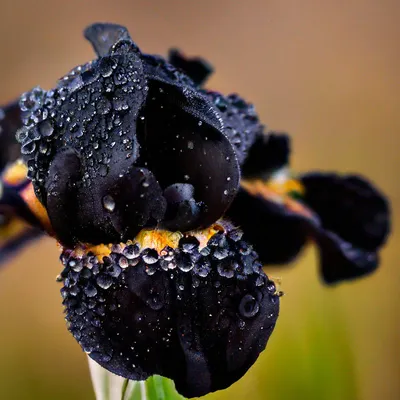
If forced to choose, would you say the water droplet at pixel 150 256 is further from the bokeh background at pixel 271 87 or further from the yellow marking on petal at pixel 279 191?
the bokeh background at pixel 271 87

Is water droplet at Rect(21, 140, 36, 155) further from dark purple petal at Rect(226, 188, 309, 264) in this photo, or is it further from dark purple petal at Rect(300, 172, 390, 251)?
dark purple petal at Rect(300, 172, 390, 251)

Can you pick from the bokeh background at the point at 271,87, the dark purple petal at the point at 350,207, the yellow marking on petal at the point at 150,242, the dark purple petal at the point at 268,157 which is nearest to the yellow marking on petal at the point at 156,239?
the yellow marking on petal at the point at 150,242

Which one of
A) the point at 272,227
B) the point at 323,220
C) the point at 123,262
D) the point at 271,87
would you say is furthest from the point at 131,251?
the point at 271,87

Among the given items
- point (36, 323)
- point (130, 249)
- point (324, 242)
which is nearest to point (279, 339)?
point (324, 242)

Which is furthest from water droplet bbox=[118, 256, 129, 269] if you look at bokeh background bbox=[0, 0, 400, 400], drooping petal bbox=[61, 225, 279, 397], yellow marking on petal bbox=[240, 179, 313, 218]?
bokeh background bbox=[0, 0, 400, 400]

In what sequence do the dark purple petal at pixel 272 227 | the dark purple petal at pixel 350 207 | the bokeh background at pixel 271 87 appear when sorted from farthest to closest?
the bokeh background at pixel 271 87 < the dark purple petal at pixel 350 207 < the dark purple petal at pixel 272 227

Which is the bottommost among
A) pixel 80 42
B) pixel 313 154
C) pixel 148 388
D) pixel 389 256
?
pixel 148 388

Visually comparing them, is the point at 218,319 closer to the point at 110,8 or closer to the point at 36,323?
the point at 36,323
